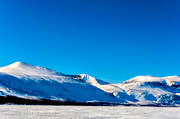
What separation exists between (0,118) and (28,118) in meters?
5.20

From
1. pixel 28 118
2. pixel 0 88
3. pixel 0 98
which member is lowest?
pixel 28 118

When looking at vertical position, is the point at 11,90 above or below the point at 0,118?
above

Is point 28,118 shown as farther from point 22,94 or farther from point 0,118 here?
point 22,94

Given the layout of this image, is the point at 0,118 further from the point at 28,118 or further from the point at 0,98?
the point at 0,98

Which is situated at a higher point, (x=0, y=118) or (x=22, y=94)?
(x=22, y=94)

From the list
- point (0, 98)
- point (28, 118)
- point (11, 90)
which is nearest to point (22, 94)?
point (11, 90)

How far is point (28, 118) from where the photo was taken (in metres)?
43.9

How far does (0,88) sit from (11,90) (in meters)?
10.5

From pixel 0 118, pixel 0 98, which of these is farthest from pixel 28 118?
pixel 0 98

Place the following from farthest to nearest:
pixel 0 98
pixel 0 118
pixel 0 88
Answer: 1. pixel 0 88
2. pixel 0 98
3. pixel 0 118

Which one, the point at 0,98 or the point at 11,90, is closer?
the point at 0,98

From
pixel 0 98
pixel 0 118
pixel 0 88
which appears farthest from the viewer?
pixel 0 88

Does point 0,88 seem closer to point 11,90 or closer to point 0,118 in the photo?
point 11,90

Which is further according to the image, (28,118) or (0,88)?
(0,88)
